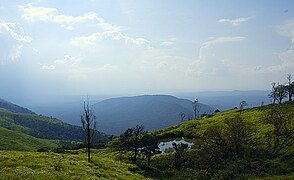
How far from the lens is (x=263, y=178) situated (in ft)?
139

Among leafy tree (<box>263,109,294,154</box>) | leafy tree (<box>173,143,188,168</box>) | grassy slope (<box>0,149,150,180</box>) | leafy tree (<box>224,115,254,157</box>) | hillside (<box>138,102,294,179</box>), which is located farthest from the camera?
leafy tree (<box>224,115,254,157</box>)

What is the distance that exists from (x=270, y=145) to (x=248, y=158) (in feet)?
27.5

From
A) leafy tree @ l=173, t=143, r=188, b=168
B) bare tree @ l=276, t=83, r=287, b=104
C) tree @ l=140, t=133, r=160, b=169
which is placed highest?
bare tree @ l=276, t=83, r=287, b=104

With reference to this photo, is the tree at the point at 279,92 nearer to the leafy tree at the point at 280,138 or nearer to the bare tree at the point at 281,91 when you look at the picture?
the bare tree at the point at 281,91

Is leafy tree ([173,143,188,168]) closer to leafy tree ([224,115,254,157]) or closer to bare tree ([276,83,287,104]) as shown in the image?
leafy tree ([224,115,254,157])

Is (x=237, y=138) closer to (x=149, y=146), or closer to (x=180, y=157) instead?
(x=180, y=157)

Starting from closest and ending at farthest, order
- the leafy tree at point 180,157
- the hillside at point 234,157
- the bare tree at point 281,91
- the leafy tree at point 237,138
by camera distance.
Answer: the hillside at point 234,157
the leafy tree at point 180,157
the leafy tree at point 237,138
the bare tree at point 281,91

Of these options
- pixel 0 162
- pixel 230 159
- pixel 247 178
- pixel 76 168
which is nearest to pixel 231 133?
pixel 230 159

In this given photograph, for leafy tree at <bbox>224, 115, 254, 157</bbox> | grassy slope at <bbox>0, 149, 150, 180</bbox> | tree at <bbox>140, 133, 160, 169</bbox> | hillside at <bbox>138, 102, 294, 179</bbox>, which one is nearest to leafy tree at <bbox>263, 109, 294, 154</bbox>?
hillside at <bbox>138, 102, 294, 179</bbox>

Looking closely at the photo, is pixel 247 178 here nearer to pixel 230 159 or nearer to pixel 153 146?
pixel 230 159

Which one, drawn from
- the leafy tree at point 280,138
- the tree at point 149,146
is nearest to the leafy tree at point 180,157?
the tree at point 149,146

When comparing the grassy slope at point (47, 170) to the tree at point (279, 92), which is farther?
the tree at point (279, 92)

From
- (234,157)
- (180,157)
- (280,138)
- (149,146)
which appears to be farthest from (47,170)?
(280,138)

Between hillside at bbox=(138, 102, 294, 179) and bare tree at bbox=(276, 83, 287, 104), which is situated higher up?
bare tree at bbox=(276, 83, 287, 104)
